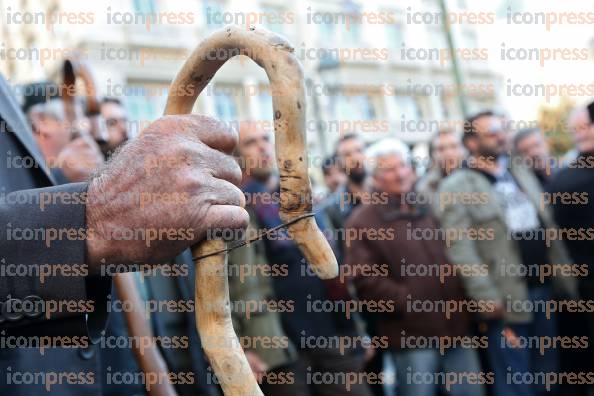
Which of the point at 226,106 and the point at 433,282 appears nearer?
the point at 433,282

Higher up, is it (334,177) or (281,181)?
(334,177)

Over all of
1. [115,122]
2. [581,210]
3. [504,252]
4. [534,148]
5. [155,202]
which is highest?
[115,122]

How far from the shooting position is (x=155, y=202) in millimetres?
1080

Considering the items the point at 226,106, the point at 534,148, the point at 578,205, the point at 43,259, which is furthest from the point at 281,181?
the point at 226,106

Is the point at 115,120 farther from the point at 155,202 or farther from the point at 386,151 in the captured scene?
the point at 155,202

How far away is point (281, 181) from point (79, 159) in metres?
1.61

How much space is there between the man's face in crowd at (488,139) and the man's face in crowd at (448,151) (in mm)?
354

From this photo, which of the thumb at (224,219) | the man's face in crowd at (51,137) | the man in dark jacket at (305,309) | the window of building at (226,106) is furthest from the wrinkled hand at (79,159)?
the window of building at (226,106)

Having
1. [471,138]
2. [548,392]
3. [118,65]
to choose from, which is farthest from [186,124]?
[118,65]

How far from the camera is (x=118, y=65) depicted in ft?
57.5

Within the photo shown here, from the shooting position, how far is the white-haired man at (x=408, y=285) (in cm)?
359

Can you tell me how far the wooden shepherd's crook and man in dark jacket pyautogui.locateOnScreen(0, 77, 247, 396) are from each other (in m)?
0.10

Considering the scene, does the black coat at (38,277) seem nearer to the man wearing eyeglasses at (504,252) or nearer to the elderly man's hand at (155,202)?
the elderly man's hand at (155,202)

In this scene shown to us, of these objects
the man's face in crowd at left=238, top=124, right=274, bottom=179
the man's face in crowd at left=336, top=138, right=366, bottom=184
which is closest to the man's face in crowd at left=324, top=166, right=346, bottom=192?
the man's face in crowd at left=336, top=138, right=366, bottom=184
